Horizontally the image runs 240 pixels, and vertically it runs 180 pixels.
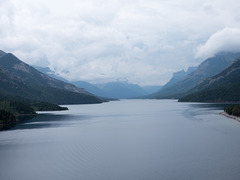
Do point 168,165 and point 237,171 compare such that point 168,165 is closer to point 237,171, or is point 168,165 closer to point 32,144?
point 237,171

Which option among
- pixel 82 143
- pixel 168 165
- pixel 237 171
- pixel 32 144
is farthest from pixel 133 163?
pixel 32 144

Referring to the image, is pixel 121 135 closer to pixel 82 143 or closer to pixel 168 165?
pixel 82 143

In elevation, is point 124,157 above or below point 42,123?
below

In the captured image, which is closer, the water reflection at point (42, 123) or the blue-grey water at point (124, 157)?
the blue-grey water at point (124, 157)

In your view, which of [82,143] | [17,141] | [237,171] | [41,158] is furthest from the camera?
[17,141]

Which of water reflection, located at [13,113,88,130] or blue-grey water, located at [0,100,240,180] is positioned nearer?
blue-grey water, located at [0,100,240,180]

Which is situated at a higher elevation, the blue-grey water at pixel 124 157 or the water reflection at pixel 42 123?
the water reflection at pixel 42 123

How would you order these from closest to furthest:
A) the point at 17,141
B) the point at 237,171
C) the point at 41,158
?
the point at 237,171 → the point at 41,158 → the point at 17,141

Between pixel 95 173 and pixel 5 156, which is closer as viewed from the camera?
pixel 95 173

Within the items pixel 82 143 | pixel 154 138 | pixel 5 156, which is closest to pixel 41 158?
pixel 5 156

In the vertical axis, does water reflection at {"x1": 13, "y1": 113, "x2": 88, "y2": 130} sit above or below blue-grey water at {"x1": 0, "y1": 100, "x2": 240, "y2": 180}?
above

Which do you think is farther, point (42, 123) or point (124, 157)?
point (42, 123)
